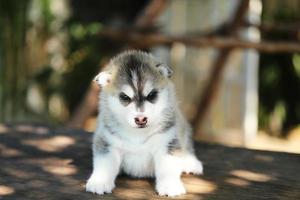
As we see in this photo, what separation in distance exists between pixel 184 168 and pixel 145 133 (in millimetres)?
421

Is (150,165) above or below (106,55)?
below

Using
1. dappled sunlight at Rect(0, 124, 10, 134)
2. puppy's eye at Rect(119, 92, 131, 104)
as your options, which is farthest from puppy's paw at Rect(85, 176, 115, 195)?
dappled sunlight at Rect(0, 124, 10, 134)

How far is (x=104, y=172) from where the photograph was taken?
276cm

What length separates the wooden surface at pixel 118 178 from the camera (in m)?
2.76

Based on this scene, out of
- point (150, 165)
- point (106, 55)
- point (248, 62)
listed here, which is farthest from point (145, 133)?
point (248, 62)

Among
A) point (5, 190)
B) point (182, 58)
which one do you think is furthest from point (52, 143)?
point (182, 58)

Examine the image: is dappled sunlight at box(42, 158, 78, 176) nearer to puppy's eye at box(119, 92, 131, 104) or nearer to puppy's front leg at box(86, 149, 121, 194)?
puppy's front leg at box(86, 149, 121, 194)

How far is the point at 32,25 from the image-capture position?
7.03m

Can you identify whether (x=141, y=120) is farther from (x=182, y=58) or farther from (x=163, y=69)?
(x=182, y=58)

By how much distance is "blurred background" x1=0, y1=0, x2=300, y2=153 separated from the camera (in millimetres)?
6293

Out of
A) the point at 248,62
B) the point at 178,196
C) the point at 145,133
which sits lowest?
the point at 178,196

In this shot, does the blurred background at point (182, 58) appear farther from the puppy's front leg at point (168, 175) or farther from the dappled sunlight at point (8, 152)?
the puppy's front leg at point (168, 175)

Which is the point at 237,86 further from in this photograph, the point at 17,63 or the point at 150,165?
the point at 150,165

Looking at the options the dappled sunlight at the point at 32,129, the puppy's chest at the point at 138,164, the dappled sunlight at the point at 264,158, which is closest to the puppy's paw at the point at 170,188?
the puppy's chest at the point at 138,164
